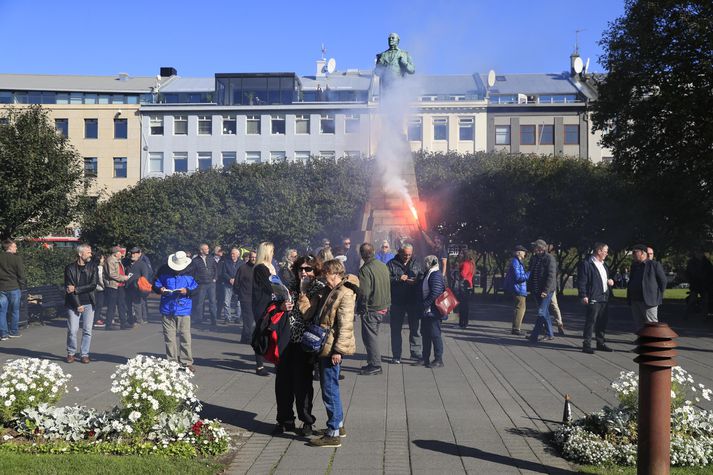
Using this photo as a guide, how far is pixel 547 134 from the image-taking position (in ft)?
216

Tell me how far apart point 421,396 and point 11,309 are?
9.94m

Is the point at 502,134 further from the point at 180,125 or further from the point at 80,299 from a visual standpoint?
the point at 80,299

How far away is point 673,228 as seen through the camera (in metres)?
30.5

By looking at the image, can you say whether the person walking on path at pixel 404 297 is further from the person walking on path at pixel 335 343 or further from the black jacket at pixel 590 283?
the person walking on path at pixel 335 343

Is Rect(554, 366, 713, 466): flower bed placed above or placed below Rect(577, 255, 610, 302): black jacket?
below

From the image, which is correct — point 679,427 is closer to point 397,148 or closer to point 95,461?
point 95,461

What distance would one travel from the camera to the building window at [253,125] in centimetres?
6825

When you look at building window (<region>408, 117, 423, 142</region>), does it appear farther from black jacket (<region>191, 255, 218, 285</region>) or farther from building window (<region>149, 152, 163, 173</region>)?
black jacket (<region>191, 255, 218, 285</region>)

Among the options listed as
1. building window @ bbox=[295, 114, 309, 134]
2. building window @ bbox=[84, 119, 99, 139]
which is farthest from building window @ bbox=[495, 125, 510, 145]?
building window @ bbox=[84, 119, 99, 139]

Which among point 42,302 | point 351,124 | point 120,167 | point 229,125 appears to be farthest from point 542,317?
point 120,167

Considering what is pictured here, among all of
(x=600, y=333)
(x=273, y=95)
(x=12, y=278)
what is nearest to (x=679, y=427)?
(x=600, y=333)

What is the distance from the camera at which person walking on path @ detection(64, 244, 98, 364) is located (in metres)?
12.1

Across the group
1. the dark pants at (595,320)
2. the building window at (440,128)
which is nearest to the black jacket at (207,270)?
the dark pants at (595,320)

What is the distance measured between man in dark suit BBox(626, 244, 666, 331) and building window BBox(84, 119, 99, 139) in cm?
6336
